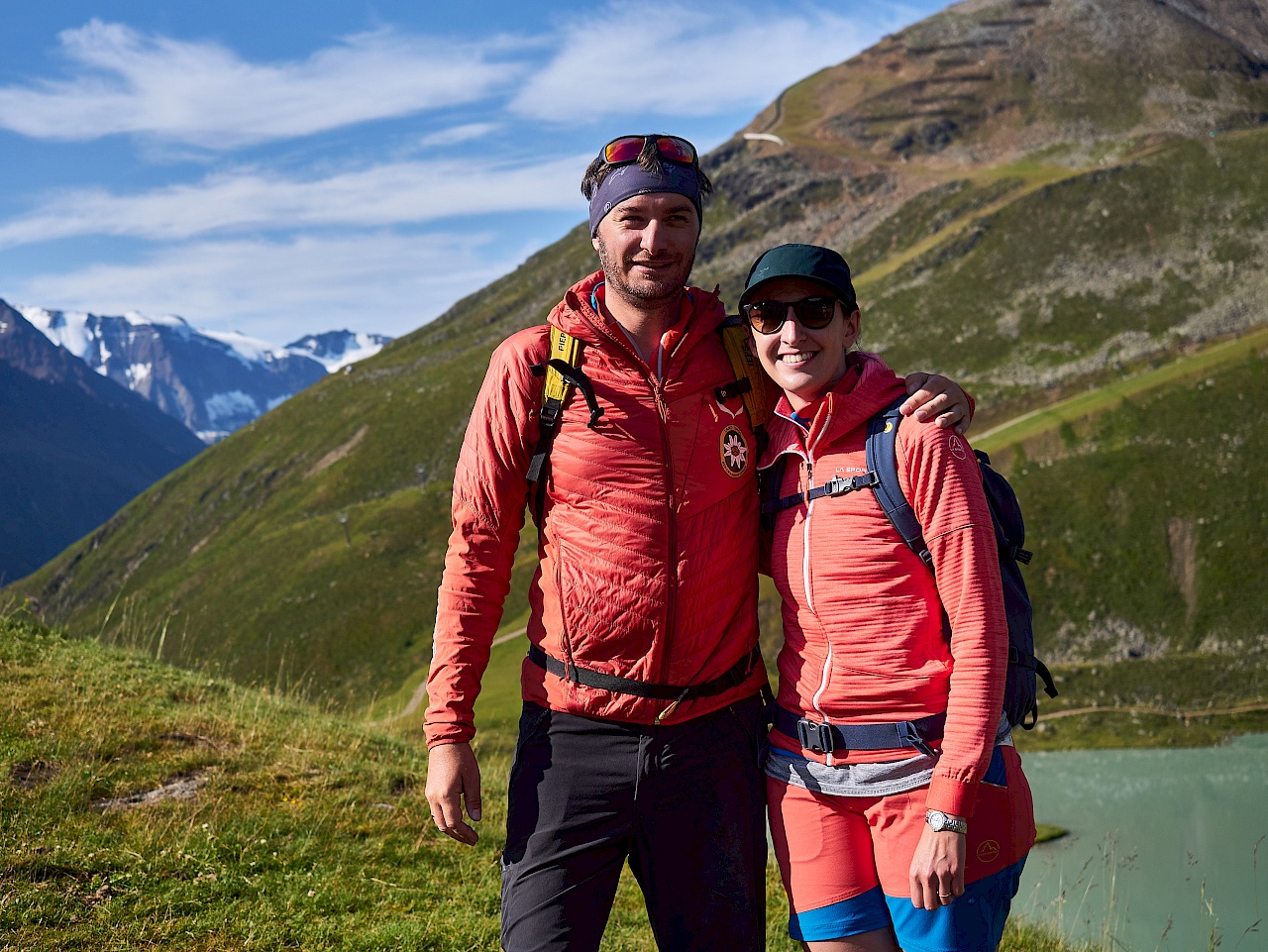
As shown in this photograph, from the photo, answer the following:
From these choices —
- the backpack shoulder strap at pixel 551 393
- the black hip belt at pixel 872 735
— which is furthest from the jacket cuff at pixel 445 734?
the black hip belt at pixel 872 735

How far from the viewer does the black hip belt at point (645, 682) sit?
186 inches

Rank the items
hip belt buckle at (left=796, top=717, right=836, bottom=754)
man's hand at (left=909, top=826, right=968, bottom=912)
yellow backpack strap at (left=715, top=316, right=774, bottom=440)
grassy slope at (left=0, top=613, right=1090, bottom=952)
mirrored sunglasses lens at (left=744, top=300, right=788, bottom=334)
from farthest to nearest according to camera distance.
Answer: grassy slope at (left=0, top=613, right=1090, bottom=952) < yellow backpack strap at (left=715, top=316, right=774, bottom=440) < mirrored sunglasses lens at (left=744, top=300, right=788, bottom=334) < hip belt buckle at (left=796, top=717, right=836, bottom=754) < man's hand at (left=909, top=826, right=968, bottom=912)

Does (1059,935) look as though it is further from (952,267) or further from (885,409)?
(952,267)

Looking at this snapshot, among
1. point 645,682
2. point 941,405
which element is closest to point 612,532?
point 645,682

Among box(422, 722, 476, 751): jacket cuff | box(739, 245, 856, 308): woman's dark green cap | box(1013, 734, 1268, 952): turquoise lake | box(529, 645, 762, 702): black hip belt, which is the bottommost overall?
box(1013, 734, 1268, 952): turquoise lake

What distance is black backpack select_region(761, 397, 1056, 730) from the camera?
172 inches

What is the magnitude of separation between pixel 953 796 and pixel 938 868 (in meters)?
0.28

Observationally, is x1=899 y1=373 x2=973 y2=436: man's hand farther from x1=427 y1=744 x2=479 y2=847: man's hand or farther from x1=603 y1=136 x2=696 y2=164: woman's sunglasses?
x1=427 y1=744 x2=479 y2=847: man's hand

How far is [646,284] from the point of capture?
4.95m

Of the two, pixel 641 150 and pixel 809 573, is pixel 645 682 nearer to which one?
pixel 809 573

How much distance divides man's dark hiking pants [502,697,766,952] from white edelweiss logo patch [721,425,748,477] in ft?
3.78

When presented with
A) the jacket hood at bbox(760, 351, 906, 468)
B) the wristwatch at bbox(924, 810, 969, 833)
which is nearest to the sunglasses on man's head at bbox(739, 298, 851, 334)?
the jacket hood at bbox(760, 351, 906, 468)

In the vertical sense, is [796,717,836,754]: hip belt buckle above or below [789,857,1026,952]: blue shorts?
above

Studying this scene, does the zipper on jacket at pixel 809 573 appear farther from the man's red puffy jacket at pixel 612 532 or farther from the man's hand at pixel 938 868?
the man's hand at pixel 938 868
